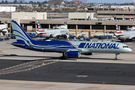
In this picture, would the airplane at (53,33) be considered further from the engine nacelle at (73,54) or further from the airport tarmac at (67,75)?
the airport tarmac at (67,75)

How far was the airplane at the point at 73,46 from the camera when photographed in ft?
189

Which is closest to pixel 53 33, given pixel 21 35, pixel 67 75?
pixel 21 35

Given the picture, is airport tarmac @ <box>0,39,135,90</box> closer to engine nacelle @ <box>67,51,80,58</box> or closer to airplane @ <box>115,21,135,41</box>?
engine nacelle @ <box>67,51,80,58</box>

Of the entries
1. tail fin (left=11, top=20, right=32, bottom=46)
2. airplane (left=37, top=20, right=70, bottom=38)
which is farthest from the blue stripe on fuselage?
airplane (left=37, top=20, right=70, bottom=38)

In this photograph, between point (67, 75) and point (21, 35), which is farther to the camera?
point (21, 35)

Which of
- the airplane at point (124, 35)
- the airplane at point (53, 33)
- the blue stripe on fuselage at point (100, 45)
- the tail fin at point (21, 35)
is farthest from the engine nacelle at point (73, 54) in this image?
the airplane at point (53, 33)

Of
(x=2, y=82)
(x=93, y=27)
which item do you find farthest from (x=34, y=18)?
(x=2, y=82)

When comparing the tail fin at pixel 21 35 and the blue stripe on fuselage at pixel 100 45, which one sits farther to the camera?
the tail fin at pixel 21 35

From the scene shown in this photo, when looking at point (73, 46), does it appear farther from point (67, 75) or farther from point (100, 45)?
point (67, 75)

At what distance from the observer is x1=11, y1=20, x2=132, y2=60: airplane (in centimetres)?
5766

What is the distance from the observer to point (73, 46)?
59969mm

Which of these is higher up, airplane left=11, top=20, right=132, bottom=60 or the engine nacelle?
airplane left=11, top=20, right=132, bottom=60

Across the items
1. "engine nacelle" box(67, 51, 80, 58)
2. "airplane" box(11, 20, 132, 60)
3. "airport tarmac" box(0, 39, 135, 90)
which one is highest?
"airplane" box(11, 20, 132, 60)

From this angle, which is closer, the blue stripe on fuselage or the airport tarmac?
the airport tarmac
